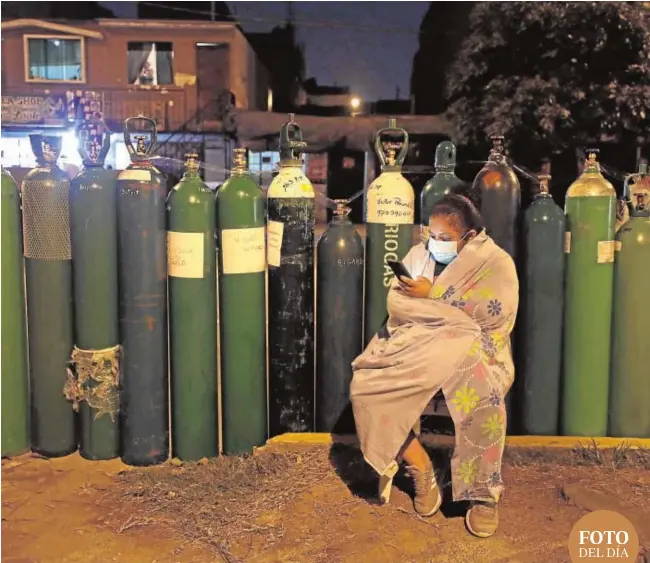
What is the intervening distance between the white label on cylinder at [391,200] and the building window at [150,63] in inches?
742

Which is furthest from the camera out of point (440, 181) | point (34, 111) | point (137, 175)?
point (34, 111)

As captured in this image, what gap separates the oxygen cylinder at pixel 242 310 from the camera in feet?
11.5

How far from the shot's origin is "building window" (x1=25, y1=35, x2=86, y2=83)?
68.4 feet

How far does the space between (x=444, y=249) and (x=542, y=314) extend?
35.5 inches

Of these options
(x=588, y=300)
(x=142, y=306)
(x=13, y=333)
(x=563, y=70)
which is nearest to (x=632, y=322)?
(x=588, y=300)

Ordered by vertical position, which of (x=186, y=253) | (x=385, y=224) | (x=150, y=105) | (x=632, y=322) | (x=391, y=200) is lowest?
(x=632, y=322)

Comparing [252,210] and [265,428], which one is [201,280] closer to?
[252,210]

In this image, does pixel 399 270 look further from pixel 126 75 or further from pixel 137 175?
pixel 126 75

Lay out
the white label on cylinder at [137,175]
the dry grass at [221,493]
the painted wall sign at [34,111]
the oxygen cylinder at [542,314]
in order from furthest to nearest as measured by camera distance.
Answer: the painted wall sign at [34,111] < the oxygen cylinder at [542,314] < the white label on cylinder at [137,175] < the dry grass at [221,493]

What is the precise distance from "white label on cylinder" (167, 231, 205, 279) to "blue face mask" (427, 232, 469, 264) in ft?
3.81

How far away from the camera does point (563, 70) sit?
44.5 ft

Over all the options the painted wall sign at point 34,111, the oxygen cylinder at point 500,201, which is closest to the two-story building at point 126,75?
the painted wall sign at point 34,111

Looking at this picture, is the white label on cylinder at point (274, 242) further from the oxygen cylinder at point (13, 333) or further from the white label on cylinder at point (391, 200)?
the oxygen cylinder at point (13, 333)

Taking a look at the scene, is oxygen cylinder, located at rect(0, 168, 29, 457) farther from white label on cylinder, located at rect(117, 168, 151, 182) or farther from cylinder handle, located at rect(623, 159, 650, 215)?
cylinder handle, located at rect(623, 159, 650, 215)
